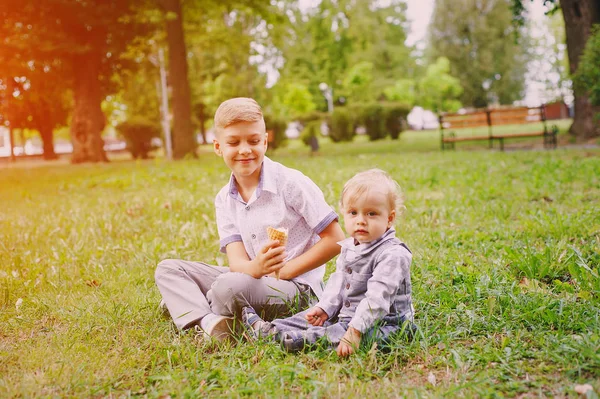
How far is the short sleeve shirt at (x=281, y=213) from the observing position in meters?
3.14

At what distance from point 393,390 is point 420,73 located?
5596 cm

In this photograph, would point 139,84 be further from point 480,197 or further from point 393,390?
point 393,390

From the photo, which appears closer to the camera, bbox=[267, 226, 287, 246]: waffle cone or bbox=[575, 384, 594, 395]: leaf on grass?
bbox=[575, 384, 594, 395]: leaf on grass

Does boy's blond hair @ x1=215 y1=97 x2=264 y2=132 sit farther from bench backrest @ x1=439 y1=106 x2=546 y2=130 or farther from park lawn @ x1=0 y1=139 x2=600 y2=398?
bench backrest @ x1=439 y1=106 x2=546 y2=130

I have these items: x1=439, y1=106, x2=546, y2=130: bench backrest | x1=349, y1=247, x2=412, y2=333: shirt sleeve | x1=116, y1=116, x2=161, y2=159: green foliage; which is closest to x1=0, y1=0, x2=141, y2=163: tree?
x1=116, y1=116, x2=161, y2=159: green foliage

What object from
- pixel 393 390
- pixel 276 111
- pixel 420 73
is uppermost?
pixel 420 73

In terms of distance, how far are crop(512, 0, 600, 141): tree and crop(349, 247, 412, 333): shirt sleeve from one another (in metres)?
13.3

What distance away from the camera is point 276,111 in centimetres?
4441

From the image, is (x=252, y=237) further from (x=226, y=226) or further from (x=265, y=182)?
(x=265, y=182)

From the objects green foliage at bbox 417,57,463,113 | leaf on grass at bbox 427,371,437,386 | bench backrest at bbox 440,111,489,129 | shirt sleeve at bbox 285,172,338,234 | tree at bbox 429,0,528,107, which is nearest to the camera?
leaf on grass at bbox 427,371,437,386

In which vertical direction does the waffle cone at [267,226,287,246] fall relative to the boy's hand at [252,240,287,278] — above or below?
above

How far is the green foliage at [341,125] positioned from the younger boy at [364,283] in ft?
80.6

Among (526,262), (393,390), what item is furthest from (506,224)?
(393,390)

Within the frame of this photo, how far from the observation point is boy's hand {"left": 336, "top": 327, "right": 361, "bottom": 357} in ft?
Result: 8.56
